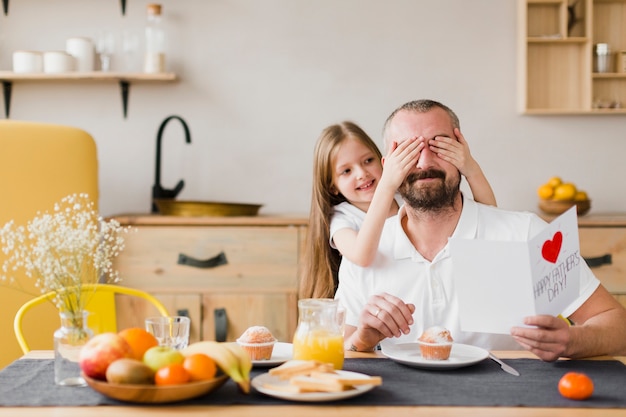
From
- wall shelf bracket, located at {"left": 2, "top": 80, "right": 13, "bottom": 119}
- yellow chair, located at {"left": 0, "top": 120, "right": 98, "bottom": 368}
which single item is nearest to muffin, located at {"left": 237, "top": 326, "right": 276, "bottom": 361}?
yellow chair, located at {"left": 0, "top": 120, "right": 98, "bottom": 368}

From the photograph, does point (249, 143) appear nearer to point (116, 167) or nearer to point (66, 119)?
point (116, 167)

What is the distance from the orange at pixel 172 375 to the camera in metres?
1.26

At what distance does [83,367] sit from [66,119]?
263 cm

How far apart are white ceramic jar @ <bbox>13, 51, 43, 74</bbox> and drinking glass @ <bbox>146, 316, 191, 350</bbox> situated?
2365mm

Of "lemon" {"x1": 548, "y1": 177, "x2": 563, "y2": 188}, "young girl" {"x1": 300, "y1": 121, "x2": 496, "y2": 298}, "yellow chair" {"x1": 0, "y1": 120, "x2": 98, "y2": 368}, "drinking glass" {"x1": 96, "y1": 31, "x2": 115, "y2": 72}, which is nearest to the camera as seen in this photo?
"young girl" {"x1": 300, "y1": 121, "x2": 496, "y2": 298}

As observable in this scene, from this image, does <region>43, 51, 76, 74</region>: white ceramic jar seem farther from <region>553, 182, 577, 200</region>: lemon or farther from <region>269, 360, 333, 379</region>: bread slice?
<region>269, 360, 333, 379</region>: bread slice

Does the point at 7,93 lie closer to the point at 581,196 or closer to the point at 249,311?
the point at 249,311

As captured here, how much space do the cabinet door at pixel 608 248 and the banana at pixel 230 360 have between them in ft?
7.39

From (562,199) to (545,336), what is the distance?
2.03 metres

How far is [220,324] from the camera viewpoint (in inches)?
127

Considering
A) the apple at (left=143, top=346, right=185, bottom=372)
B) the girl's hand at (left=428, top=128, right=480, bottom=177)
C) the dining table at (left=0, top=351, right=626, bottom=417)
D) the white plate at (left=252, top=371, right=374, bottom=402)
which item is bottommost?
the dining table at (left=0, top=351, right=626, bottom=417)

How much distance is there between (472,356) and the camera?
160cm

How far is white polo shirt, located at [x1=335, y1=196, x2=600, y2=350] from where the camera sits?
6.51ft

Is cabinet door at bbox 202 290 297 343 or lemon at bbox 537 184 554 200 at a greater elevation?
lemon at bbox 537 184 554 200
